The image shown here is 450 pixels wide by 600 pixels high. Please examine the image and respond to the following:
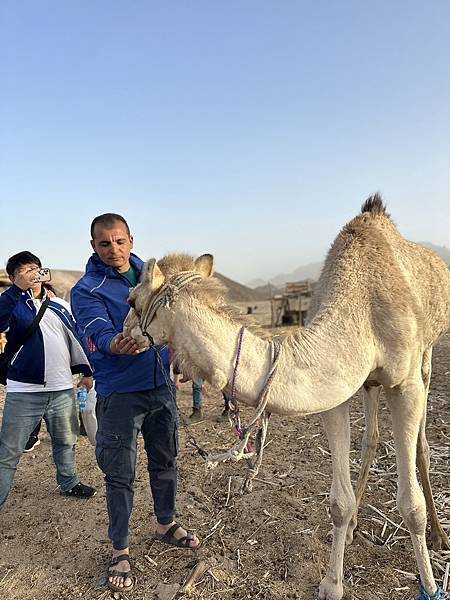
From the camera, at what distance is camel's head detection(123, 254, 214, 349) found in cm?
241

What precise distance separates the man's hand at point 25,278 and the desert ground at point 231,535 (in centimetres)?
210

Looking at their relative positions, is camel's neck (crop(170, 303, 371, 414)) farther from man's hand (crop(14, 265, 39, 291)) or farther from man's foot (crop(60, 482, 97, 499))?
man's foot (crop(60, 482, 97, 499))

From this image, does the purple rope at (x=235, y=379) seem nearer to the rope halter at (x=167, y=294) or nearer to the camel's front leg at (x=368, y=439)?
the rope halter at (x=167, y=294)

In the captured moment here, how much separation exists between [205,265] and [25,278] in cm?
210

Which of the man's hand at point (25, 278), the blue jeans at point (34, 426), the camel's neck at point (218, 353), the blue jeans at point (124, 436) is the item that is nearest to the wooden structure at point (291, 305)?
the blue jeans at point (34, 426)

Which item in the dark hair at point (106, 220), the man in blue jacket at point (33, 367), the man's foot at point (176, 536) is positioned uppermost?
the dark hair at point (106, 220)

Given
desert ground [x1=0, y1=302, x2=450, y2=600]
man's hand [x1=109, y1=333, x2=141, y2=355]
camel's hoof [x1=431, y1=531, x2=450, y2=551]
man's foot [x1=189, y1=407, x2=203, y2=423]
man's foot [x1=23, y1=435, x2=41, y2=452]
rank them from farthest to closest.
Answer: man's foot [x1=189, y1=407, x2=203, y2=423]
man's foot [x1=23, y1=435, x2=41, y2=452]
camel's hoof [x1=431, y1=531, x2=450, y2=551]
desert ground [x1=0, y1=302, x2=450, y2=600]
man's hand [x1=109, y1=333, x2=141, y2=355]

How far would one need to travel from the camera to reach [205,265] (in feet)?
8.75

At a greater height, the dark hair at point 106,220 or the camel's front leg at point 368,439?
the dark hair at point 106,220

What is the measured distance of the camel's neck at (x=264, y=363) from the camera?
233 cm

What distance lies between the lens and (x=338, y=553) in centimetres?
314

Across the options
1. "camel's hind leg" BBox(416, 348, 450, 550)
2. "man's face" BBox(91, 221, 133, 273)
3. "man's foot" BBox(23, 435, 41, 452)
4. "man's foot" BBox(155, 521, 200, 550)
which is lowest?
"man's foot" BBox(23, 435, 41, 452)

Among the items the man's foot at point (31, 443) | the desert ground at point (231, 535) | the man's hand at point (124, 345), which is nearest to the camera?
the man's hand at point (124, 345)

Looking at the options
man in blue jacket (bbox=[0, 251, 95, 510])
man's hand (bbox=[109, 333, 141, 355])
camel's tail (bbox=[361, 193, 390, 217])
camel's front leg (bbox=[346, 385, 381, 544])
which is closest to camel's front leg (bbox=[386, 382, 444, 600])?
camel's front leg (bbox=[346, 385, 381, 544])
